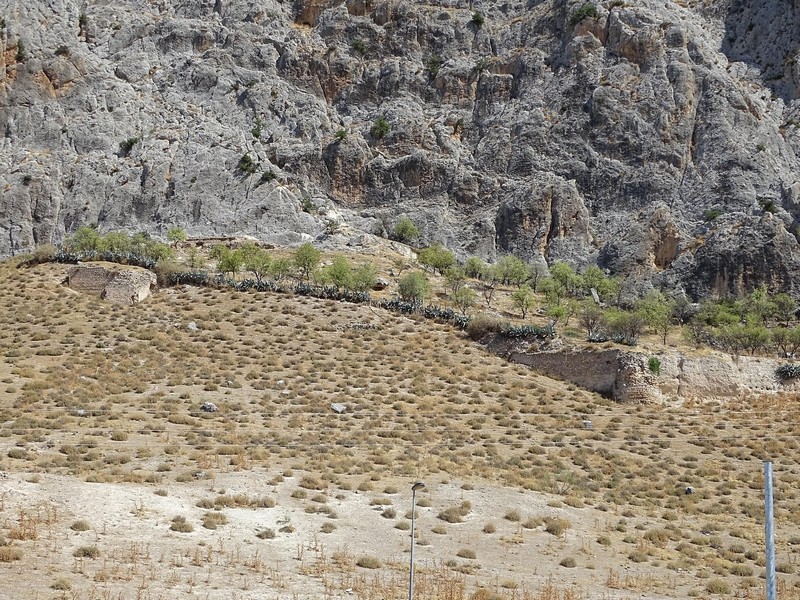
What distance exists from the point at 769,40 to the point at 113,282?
7327cm

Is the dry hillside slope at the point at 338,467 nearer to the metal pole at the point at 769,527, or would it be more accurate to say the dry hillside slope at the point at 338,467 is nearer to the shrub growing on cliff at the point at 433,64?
the metal pole at the point at 769,527

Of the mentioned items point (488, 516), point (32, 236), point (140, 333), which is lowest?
point (32, 236)

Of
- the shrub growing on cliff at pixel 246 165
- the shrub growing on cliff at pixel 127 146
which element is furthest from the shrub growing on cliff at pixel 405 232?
the shrub growing on cliff at pixel 127 146

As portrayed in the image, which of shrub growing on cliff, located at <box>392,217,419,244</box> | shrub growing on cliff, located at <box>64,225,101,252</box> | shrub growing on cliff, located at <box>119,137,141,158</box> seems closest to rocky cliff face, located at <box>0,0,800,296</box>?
shrub growing on cliff, located at <box>119,137,141,158</box>

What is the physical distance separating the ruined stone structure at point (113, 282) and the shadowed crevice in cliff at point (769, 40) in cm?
6702

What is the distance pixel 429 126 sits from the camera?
8506cm

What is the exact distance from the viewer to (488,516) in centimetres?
2212

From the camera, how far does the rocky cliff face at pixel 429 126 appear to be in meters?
72.2

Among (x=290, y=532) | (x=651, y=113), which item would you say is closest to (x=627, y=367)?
(x=290, y=532)

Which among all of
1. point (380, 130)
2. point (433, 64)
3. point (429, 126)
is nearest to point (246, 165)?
point (380, 130)

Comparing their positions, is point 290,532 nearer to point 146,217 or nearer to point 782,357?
point 782,357

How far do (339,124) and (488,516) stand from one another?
68122mm

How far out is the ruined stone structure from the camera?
1807 inches

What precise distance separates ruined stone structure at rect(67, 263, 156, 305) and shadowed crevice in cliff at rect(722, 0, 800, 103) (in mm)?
67025
